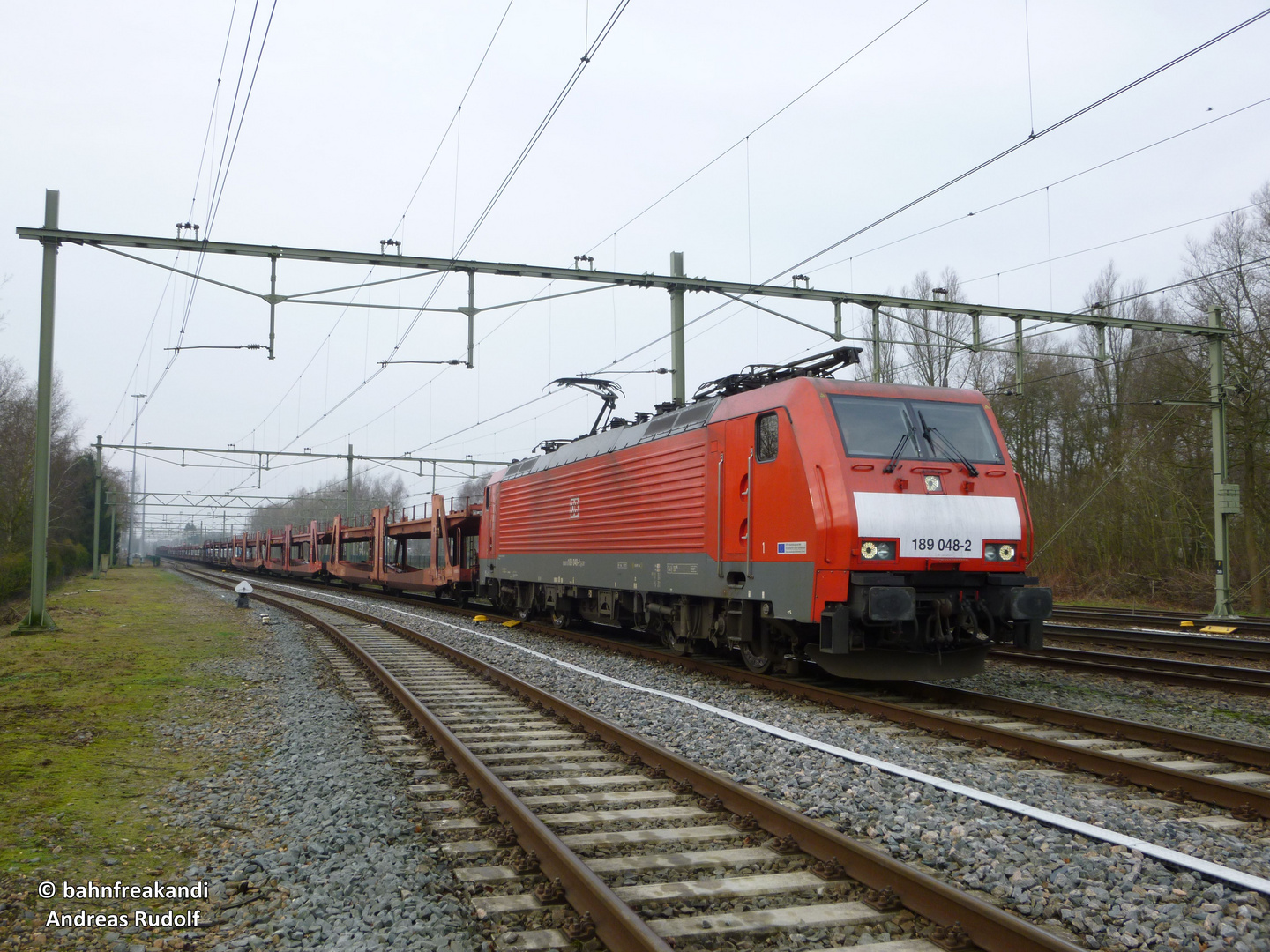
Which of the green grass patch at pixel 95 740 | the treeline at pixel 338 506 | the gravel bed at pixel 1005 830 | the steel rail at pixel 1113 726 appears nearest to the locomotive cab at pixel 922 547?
the steel rail at pixel 1113 726

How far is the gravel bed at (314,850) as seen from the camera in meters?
3.86

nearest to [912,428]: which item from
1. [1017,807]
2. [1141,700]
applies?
[1141,700]

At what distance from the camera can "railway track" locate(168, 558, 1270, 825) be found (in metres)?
5.85

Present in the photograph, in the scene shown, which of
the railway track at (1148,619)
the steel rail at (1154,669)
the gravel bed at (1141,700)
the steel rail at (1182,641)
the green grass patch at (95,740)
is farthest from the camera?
the railway track at (1148,619)

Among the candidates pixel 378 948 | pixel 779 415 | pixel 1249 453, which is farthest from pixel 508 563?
pixel 1249 453

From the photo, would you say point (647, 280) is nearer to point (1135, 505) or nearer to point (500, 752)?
point (500, 752)

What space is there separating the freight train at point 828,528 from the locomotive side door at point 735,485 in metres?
0.02

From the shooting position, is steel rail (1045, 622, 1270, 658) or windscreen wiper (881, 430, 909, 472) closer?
windscreen wiper (881, 430, 909, 472)

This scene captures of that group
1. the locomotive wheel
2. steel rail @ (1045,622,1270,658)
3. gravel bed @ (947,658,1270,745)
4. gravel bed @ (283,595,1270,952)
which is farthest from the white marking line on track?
steel rail @ (1045,622,1270,658)

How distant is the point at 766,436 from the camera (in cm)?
1009

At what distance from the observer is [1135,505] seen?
27.2 m

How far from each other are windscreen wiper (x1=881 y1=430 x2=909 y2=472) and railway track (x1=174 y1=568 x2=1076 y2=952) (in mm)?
3727

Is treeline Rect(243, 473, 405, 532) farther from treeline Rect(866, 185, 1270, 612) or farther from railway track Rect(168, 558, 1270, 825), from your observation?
railway track Rect(168, 558, 1270, 825)

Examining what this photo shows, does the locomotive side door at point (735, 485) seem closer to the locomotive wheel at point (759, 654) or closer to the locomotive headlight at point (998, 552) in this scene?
the locomotive wheel at point (759, 654)
